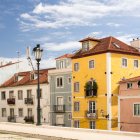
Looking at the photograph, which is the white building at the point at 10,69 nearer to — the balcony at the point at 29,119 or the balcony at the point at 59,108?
the balcony at the point at 29,119

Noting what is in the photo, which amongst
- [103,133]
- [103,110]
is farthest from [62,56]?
[103,133]

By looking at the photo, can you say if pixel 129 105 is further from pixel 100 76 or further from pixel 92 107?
pixel 92 107

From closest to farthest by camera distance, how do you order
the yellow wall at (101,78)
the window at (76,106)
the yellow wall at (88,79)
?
the yellow wall at (101,78), the yellow wall at (88,79), the window at (76,106)

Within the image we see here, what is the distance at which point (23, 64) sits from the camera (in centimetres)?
7169

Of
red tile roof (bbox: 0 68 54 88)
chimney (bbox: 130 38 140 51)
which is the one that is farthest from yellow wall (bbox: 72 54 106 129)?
chimney (bbox: 130 38 140 51)

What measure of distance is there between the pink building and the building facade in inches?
417

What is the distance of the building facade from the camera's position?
188 ft

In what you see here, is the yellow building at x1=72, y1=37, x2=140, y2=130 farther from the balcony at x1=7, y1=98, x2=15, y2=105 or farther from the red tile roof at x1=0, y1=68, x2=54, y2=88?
the balcony at x1=7, y1=98, x2=15, y2=105

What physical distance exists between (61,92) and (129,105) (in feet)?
46.3

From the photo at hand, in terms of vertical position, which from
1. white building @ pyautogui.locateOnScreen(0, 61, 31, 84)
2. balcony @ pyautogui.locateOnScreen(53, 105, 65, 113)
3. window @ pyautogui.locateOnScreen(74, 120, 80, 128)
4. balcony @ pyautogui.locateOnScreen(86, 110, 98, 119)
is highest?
white building @ pyautogui.locateOnScreen(0, 61, 31, 84)

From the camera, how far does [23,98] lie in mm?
64250

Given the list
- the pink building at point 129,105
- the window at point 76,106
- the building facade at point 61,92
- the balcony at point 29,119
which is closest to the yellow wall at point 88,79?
the window at point 76,106

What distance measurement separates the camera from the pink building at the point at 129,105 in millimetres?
45812

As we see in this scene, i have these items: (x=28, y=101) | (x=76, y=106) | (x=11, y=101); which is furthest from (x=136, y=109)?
(x=11, y=101)
